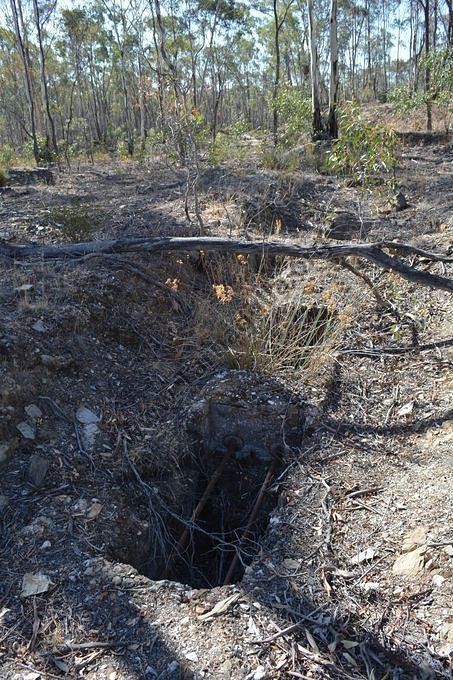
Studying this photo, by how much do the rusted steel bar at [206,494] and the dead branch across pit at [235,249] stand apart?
148 centimetres

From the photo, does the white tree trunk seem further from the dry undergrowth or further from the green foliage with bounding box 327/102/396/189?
the dry undergrowth

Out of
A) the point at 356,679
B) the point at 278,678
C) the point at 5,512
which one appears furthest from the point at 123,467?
the point at 356,679

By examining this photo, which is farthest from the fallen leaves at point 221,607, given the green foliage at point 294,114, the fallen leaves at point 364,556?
the green foliage at point 294,114

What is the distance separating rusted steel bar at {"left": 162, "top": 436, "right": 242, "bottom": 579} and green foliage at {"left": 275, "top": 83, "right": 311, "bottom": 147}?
7.95m

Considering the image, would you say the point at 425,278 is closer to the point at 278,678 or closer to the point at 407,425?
the point at 407,425

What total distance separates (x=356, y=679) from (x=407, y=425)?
1578 mm

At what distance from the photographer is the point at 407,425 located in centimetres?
308

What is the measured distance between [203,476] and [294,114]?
9050 millimetres

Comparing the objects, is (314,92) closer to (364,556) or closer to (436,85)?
(436,85)

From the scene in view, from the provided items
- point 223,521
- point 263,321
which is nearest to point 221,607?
point 223,521

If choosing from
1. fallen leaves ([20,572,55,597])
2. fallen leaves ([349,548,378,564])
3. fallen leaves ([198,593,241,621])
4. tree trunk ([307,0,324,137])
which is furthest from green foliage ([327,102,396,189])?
tree trunk ([307,0,324,137])

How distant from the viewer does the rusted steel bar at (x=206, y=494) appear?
2.78 m

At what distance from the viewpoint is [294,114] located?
10.4 meters

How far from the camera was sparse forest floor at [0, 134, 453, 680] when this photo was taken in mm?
1945
